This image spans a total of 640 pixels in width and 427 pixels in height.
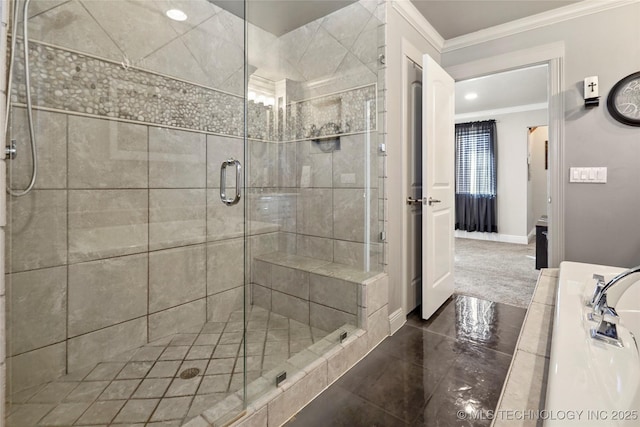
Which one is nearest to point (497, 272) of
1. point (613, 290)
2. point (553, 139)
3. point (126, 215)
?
point (553, 139)

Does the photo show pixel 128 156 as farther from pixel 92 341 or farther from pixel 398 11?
pixel 398 11

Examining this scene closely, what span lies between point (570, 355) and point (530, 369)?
216 mm

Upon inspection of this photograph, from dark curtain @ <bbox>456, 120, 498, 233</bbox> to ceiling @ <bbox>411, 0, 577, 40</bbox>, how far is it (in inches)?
145

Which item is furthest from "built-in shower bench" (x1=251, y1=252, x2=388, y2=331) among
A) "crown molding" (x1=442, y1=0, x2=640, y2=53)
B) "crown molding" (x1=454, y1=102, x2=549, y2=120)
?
"crown molding" (x1=454, y1=102, x2=549, y2=120)

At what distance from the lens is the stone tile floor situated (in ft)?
4.12

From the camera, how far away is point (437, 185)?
98.1 inches

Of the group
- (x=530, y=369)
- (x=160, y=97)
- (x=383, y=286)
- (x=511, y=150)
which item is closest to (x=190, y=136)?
(x=160, y=97)

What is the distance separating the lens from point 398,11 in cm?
224

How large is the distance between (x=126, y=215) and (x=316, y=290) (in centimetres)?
128

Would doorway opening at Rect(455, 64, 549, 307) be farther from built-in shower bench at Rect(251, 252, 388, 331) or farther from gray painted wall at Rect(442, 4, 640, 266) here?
built-in shower bench at Rect(251, 252, 388, 331)

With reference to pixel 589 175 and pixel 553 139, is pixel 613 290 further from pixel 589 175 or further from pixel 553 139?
pixel 553 139

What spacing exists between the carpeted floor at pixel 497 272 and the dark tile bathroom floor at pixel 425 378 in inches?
24.5

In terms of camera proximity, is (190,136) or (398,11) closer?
(190,136)

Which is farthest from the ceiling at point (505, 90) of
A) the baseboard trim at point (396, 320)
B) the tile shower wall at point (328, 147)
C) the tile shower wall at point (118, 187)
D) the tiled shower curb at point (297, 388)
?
the tiled shower curb at point (297, 388)
